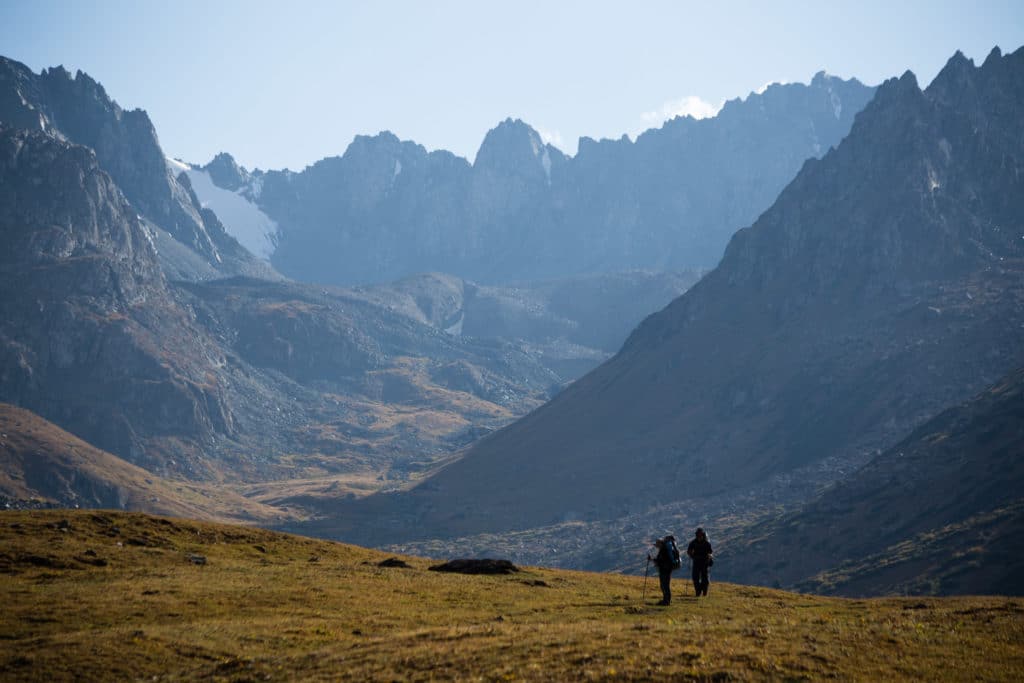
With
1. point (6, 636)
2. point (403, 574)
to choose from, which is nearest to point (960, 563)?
point (403, 574)

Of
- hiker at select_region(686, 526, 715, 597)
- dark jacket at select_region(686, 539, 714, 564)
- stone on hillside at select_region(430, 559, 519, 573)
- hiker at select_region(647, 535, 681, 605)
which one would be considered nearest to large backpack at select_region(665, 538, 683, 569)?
hiker at select_region(647, 535, 681, 605)

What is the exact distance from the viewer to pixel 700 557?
52.1 m

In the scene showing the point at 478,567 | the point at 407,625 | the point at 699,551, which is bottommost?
the point at 407,625

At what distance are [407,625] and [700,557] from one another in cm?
1664

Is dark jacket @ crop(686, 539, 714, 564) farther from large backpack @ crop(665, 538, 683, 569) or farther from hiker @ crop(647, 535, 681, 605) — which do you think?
hiker @ crop(647, 535, 681, 605)

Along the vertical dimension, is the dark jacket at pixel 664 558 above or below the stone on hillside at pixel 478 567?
below

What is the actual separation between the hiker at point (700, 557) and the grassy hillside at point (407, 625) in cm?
138

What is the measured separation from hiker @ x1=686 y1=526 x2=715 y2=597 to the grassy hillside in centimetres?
138

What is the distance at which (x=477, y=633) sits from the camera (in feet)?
135

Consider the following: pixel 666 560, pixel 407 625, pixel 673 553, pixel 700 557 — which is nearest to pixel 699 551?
pixel 700 557

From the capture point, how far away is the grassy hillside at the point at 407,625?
34.1m

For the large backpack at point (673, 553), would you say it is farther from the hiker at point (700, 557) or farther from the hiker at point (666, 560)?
the hiker at point (700, 557)

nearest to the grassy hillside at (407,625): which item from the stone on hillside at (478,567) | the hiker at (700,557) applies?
the hiker at (700,557)

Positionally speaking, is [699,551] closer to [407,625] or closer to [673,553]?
[673,553]
